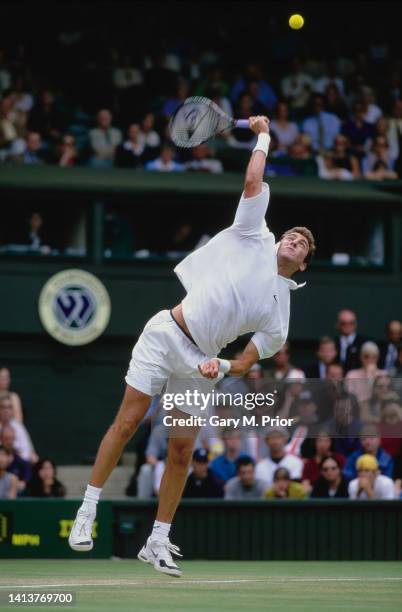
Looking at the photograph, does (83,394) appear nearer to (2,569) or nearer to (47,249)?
(47,249)

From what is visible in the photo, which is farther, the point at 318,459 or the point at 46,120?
the point at 46,120

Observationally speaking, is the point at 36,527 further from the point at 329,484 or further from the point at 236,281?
the point at 236,281

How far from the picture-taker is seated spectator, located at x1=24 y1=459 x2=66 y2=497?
15.2m

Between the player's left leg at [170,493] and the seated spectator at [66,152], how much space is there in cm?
956

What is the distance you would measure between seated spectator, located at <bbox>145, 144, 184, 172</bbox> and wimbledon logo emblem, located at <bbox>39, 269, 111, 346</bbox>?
5.35ft

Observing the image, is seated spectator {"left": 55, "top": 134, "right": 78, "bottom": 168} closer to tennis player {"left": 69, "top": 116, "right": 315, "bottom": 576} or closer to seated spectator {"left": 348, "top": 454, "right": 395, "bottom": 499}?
seated spectator {"left": 348, "top": 454, "right": 395, "bottom": 499}

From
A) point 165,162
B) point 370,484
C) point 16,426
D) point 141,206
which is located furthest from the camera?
point 141,206

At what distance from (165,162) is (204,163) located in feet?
2.03

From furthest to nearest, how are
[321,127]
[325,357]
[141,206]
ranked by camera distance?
[321,127] < [141,206] < [325,357]

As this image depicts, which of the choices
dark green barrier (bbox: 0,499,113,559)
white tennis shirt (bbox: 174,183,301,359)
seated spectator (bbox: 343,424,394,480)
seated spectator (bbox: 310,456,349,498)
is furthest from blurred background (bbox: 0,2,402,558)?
white tennis shirt (bbox: 174,183,301,359)

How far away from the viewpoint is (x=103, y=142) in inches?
758

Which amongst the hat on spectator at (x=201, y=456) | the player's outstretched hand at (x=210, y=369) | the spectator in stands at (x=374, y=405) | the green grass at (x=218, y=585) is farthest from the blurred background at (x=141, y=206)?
the player's outstretched hand at (x=210, y=369)

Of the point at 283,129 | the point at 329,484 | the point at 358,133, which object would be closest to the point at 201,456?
the point at 329,484

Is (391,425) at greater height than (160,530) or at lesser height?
greater
